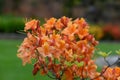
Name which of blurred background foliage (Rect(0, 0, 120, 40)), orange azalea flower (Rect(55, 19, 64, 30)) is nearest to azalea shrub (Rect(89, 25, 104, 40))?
blurred background foliage (Rect(0, 0, 120, 40))

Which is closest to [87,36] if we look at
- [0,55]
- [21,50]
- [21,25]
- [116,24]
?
[21,50]

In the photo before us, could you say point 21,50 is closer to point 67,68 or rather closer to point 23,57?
point 23,57

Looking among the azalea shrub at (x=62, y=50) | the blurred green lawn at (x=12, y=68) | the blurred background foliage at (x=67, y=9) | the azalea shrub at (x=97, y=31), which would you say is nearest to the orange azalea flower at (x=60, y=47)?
the azalea shrub at (x=62, y=50)

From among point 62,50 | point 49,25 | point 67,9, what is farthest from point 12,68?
point 67,9

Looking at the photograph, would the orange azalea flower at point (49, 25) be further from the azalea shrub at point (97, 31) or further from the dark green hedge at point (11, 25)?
the dark green hedge at point (11, 25)

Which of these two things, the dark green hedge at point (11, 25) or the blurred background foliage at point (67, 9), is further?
the blurred background foliage at point (67, 9)

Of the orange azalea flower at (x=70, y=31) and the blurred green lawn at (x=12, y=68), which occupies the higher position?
the blurred green lawn at (x=12, y=68)

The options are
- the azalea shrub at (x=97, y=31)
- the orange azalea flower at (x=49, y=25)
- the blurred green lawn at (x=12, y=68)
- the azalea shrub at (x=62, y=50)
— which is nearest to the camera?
the azalea shrub at (x=62, y=50)

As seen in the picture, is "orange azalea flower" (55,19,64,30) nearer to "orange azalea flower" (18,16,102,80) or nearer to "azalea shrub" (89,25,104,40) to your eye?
"orange azalea flower" (18,16,102,80)
